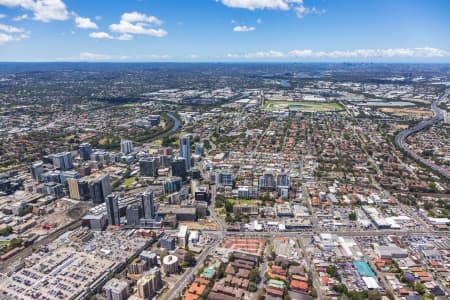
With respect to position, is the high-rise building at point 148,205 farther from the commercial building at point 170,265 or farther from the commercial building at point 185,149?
the commercial building at point 185,149

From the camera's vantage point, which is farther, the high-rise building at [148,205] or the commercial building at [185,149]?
the commercial building at [185,149]

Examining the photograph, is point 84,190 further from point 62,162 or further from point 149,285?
point 149,285

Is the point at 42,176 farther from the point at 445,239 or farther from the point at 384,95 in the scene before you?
the point at 384,95

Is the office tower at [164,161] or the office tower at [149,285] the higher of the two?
the office tower at [164,161]

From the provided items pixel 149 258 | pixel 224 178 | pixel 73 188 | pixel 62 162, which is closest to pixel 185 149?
pixel 224 178

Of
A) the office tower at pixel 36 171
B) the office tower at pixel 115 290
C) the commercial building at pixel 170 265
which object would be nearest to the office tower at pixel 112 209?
the commercial building at pixel 170 265
